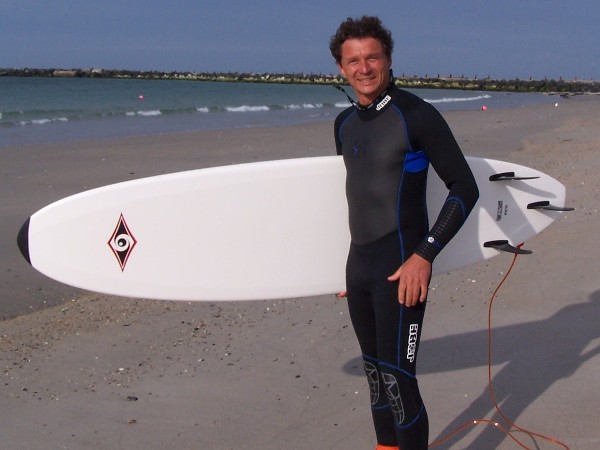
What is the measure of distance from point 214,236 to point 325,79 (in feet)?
256

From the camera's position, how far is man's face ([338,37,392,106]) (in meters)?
2.45

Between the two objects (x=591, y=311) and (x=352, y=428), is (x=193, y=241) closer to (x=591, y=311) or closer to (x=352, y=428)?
(x=352, y=428)

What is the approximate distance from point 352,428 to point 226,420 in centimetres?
51

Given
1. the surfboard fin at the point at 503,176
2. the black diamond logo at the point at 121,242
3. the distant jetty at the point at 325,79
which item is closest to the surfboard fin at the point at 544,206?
the surfboard fin at the point at 503,176

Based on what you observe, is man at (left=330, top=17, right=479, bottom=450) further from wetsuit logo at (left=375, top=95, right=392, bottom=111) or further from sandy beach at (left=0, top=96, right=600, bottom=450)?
sandy beach at (left=0, top=96, right=600, bottom=450)

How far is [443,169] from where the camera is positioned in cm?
239

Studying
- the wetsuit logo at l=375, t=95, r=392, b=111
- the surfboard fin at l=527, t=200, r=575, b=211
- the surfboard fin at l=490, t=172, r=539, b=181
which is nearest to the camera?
the wetsuit logo at l=375, t=95, r=392, b=111

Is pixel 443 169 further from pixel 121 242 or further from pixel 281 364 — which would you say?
pixel 281 364

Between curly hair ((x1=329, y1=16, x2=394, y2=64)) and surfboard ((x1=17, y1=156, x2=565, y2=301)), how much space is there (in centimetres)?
76

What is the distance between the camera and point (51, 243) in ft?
10.6

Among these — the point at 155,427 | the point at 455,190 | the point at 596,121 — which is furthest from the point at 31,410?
the point at 596,121

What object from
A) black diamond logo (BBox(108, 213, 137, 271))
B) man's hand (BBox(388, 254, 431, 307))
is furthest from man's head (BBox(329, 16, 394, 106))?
black diamond logo (BBox(108, 213, 137, 271))

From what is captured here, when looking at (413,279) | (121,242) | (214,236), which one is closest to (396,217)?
(413,279)

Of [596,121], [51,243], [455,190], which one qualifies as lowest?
[596,121]
